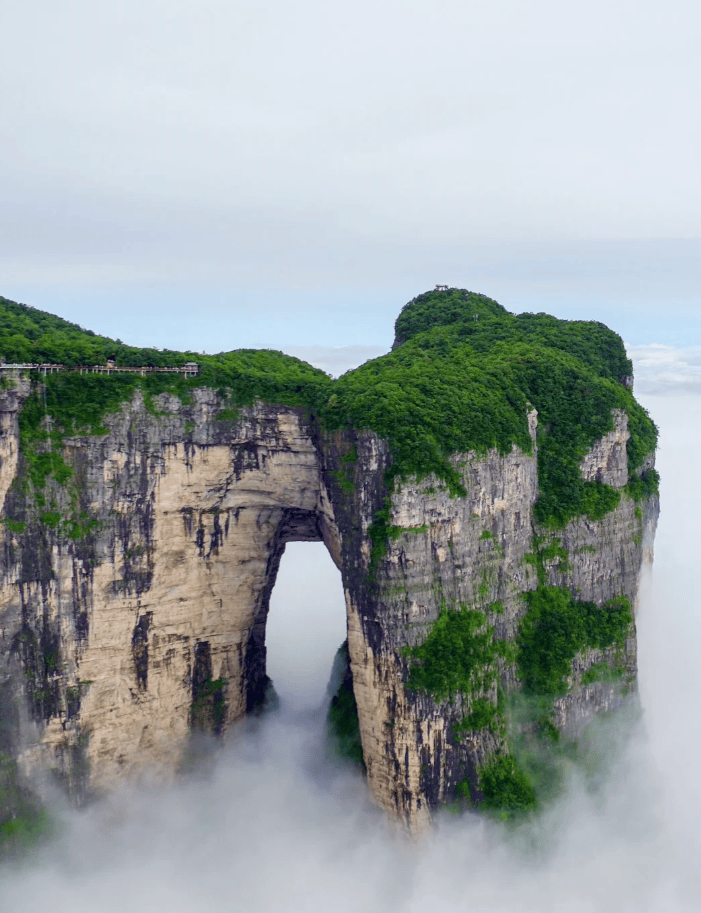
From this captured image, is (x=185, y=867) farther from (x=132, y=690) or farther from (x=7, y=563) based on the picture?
(x=7, y=563)

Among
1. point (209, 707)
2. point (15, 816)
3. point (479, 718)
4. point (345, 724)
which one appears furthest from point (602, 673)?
point (15, 816)

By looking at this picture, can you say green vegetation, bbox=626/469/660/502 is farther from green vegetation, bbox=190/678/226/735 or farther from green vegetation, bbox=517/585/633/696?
green vegetation, bbox=190/678/226/735

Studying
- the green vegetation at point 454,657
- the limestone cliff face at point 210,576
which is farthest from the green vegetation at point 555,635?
the green vegetation at point 454,657

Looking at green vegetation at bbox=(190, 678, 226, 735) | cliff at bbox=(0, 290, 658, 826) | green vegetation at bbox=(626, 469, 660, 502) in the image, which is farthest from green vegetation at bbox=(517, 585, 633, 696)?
green vegetation at bbox=(190, 678, 226, 735)

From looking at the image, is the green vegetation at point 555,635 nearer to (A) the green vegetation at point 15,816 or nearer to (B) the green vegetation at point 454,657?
(B) the green vegetation at point 454,657

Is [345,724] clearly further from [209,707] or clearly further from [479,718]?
[479,718]
